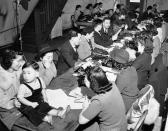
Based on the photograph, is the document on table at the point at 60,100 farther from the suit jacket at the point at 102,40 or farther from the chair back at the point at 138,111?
the suit jacket at the point at 102,40

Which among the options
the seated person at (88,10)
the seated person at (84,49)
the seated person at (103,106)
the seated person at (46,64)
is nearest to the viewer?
the seated person at (103,106)

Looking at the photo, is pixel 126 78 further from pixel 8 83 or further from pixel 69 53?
pixel 69 53

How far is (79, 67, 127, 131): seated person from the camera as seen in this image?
2473 millimetres

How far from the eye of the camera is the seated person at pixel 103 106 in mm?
2473

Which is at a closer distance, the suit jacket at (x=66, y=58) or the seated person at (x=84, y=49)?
the suit jacket at (x=66, y=58)

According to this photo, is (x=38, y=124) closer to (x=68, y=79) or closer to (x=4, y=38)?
(x=68, y=79)

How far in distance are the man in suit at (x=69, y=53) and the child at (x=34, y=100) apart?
141 centimetres

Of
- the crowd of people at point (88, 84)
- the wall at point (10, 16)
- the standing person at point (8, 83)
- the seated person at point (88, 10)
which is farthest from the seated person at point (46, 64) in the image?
the seated person at point (88, 10)

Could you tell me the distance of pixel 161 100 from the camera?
13.0 feet

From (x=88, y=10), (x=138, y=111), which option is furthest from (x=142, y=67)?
(x=88, y=10)

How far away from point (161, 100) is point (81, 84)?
4.48 ft

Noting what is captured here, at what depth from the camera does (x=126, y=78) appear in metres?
Result: 3.25

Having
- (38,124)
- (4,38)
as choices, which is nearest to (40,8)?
(4,38)

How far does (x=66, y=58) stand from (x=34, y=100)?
1677 millimetres
